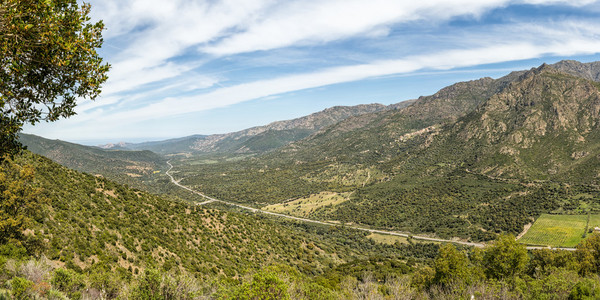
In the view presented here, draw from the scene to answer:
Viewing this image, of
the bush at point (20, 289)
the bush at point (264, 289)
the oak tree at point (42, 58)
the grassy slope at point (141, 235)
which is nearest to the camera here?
the oak tree at point (42, 58)

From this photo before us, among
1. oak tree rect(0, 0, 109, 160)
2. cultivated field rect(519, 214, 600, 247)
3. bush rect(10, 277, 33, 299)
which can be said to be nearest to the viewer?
oak tree rect(0, 0, 109, 160)

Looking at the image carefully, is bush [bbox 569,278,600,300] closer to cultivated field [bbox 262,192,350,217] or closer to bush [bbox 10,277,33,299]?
bush [bbox 10,277,33,299]

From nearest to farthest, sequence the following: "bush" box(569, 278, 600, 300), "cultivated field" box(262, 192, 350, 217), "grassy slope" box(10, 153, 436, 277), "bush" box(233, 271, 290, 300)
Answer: "bush" box(233, 271, 290, 300)
"bush" box(569, 278, 600, 300)
"grassy slope" box(10, 153, 436, 277)
"cultivated field" box(262, 192, 350, 217)

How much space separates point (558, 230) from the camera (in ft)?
344

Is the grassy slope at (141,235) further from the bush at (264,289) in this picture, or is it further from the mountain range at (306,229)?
the bush at (264,289)

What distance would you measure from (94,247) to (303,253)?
44507mm

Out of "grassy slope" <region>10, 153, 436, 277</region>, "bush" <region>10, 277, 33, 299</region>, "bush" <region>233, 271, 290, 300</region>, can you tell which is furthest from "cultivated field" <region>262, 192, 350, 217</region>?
"bush" <region>10, 277, 33, 299</region>

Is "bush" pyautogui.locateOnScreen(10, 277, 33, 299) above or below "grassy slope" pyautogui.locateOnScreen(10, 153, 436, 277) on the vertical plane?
above

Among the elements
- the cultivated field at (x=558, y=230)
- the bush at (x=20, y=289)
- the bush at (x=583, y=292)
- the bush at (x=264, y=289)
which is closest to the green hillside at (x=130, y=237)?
the bush at (x=20, y=289)

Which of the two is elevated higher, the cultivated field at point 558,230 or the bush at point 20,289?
the bush at point 20,289

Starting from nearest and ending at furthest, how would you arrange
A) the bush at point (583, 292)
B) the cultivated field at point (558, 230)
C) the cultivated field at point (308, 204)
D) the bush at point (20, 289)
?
the bush at point (20, 289) → the bush at point (583, 292) → the cultivated field at point (558, 230) → the cultivated field at point (308, 204)

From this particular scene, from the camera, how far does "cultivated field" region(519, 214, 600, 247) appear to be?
317ft

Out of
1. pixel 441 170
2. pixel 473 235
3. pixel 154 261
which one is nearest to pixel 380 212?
pixel 473 235

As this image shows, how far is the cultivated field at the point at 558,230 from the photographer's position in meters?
96.7
